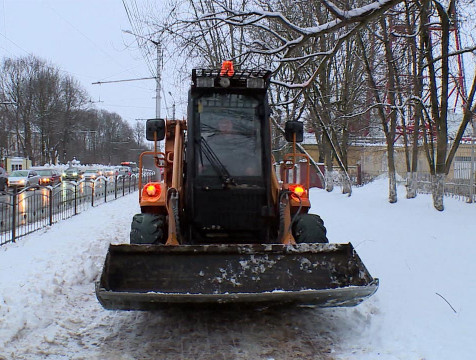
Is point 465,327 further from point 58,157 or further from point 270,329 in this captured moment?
point 58,157

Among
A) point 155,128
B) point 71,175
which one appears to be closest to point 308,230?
point 155,128

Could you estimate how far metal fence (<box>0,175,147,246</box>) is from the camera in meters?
10.2

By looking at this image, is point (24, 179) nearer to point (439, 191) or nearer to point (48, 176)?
point (48, 176)

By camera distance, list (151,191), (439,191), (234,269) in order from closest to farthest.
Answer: (234,269)
(151,191)
(439,191)

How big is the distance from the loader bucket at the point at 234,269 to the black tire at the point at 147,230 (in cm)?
101

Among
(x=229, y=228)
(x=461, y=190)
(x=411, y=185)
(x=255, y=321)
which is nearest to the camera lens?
(x=255, y=321)

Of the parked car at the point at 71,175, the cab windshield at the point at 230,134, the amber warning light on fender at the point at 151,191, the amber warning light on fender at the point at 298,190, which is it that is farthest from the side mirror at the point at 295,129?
the parked car at the point at 71,175

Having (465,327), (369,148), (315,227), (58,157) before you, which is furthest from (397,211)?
(58,157)

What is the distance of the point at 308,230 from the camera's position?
19.8 ft

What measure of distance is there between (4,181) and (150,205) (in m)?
24.7

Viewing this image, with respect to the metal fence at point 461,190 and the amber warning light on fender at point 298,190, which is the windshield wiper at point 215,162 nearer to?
the amber warning light on fender at point 298,190

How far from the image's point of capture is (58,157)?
3137 inches

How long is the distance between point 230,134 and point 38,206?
805cm

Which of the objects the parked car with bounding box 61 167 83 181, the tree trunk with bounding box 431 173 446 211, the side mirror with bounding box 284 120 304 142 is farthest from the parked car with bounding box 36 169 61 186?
the side mirror with bounding box 284 120 304 142
